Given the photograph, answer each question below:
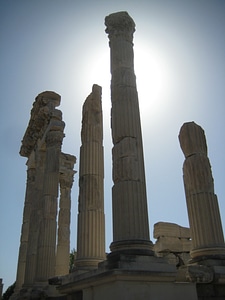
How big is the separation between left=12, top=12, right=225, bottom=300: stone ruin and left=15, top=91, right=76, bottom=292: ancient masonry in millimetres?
89

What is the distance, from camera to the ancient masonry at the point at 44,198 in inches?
788

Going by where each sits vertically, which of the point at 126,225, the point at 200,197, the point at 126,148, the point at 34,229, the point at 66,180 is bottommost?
the point at 126,225

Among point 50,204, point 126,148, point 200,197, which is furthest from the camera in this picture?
point 50,204

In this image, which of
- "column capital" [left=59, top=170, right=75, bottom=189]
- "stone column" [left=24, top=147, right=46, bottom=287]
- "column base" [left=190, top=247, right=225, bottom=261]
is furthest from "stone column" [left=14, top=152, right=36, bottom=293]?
"column base" [left=190, top=247, right=225, bottom=261]

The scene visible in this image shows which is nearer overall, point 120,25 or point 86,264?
point 86,264

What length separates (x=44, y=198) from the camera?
855 inches

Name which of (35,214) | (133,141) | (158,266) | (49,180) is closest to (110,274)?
(158,266)

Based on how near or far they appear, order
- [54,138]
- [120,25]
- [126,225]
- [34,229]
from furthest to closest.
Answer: [54,138] → [34,229] → [120,25] → [126,225]

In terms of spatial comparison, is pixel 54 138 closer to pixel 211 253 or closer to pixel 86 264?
pixel 86 264

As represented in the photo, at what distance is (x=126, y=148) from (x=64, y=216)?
1849cm

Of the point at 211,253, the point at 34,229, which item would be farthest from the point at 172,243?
the point at 211,253

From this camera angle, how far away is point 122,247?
10.9 meters

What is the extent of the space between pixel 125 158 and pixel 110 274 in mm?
4508

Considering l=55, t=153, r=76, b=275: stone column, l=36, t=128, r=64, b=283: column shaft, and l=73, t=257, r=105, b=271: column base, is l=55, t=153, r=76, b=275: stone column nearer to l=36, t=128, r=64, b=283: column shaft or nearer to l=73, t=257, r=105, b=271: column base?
l=36, t=128, r=64, b=283: column shaft
